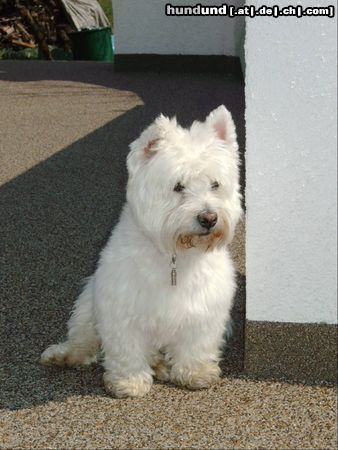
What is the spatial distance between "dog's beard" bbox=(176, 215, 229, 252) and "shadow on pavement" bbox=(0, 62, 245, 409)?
2.69 ft

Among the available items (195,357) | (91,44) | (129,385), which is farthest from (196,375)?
(91,44)

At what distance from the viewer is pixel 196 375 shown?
3.38m

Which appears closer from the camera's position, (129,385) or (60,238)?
(129,385)

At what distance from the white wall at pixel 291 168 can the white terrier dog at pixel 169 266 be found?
0.14m

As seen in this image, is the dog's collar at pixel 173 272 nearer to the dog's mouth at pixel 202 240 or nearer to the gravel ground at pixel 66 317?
the dog's mouth at pixel 202 240

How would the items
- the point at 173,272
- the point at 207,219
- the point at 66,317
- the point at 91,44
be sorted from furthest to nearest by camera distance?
the point at 91,44
the point at 66,317
the point at 173,272
the point at 207,219

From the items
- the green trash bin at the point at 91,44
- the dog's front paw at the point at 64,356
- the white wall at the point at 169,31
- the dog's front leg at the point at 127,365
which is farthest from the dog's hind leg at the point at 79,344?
the green trash bin at the point at 91,44

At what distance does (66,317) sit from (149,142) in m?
1.51

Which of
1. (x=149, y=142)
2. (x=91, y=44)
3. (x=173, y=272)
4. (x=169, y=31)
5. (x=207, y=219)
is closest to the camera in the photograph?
(x=207, y=219)

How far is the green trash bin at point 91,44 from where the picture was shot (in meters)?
15.2

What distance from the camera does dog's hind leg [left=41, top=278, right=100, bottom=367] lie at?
11.7ft

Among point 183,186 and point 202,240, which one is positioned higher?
point 183,186

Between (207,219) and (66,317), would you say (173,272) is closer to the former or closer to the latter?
(207,219)

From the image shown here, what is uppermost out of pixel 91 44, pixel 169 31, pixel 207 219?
pixel 169 31
